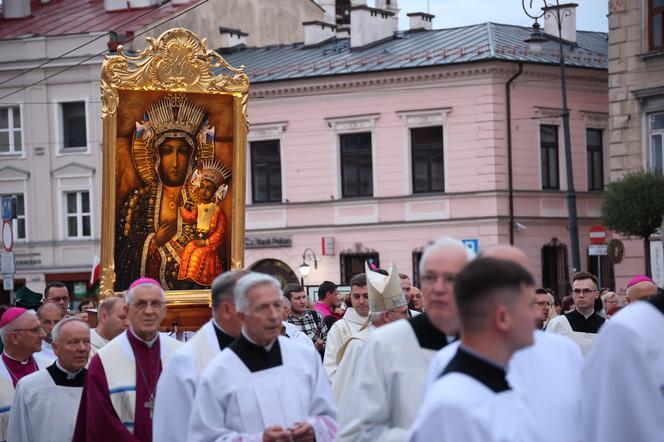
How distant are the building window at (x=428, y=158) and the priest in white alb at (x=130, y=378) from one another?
1099 inches

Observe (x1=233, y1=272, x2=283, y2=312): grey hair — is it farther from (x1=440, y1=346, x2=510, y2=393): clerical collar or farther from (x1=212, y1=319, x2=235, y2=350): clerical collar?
(x1=440, y1=346, x2=510, y2=393): clerical collar

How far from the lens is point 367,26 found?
40.6 metres

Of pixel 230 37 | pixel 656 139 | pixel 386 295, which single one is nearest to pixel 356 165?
pixel 230 37

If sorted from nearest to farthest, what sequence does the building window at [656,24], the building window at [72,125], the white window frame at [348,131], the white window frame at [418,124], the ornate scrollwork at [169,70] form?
the ornate scrollwork at [169,70], the building window at [656,24], the white window frame at [418,124], the white window frame at [348,131], the building window at [72,125]

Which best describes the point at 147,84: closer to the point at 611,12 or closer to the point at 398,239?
the point at 611,12

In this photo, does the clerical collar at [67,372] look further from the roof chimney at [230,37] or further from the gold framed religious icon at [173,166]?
the roof chimney at [230,37]

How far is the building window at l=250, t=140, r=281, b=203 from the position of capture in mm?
39750

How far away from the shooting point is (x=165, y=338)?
33.7 ft

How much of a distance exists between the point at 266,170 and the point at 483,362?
114 feet

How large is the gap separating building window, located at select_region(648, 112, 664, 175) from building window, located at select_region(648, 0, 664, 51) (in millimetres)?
1437

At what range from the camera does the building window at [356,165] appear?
38688mm

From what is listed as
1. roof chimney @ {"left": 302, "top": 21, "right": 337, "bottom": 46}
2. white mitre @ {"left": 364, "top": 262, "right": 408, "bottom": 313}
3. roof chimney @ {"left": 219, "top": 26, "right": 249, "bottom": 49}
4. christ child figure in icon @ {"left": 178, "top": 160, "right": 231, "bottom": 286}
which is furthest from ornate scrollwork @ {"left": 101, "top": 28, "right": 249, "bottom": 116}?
roof chimney @ {"left": 219, "top": 26, "right": 249, "bottom": 49}

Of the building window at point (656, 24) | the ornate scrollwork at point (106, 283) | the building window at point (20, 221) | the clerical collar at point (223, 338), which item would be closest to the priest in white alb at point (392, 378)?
the clerical collar at point (223, 338)

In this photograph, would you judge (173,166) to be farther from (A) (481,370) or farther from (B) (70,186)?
(B) (70,186)
